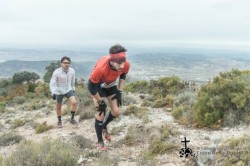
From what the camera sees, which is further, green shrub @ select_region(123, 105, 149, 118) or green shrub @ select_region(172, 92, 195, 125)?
green shrub @ select_region(123, 105, 149, 118)

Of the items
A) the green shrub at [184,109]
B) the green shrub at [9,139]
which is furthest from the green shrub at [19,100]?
the green shrub at [184,109]

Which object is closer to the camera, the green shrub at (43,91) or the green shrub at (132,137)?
the green shrub at (132,137)

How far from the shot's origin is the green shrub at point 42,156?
197 inches

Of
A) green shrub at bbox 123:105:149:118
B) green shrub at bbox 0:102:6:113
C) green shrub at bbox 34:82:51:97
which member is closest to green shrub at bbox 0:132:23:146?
green shrub at bbox 123:105:149:118

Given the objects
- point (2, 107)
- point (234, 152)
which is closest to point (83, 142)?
point (234, 152)

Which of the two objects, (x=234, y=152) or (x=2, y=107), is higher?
(x=234, y=152)

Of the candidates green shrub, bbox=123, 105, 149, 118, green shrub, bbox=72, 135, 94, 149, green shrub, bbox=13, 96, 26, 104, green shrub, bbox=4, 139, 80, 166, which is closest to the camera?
green shrub, bbox=4, 139, 80, 166

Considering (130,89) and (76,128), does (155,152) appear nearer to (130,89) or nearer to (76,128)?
(76,128)

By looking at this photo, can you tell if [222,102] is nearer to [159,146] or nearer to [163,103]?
[159,146]

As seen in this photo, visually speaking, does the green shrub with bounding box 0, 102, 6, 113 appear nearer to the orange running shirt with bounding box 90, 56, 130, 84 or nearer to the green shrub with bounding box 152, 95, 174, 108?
the green shrub with bounding box 152, 95, 174, 108

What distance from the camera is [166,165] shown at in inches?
209

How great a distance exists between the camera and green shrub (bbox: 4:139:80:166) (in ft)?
16.4

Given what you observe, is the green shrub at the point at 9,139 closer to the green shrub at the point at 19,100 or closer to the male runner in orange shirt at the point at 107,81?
the male runner in orange shirt at the point at 107,81

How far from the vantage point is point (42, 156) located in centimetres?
508
